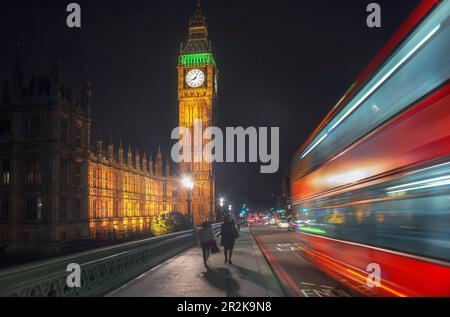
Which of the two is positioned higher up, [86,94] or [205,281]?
[86,94]

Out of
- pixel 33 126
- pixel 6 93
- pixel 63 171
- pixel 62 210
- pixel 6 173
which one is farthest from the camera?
pixel 6 93

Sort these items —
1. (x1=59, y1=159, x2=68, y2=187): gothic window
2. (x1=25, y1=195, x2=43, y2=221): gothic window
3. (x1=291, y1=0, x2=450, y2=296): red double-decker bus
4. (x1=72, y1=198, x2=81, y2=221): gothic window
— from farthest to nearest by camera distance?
(x1=72, y1=198, x2=81, y2=221): gothic window → (x1=59, y1=159, x2=68, y2=187): gothic window → (x1=25, y1=195, x2=43, y2=221): gothic window → (x1=291, y1=0, x2=450, y2=296): red double-decker bus

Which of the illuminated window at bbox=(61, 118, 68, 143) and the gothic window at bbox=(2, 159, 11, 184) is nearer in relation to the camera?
the gothic window at bbox=(2, 159, 11, 184)

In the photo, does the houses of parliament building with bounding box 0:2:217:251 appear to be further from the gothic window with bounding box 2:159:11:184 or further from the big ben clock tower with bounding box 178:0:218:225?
the big ben clock tower with bounding box 178:0:218:225

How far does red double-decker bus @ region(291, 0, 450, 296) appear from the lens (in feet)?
20.8

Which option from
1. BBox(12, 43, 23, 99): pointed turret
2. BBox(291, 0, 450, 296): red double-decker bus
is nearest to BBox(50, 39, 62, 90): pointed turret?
BBox(12, 43, 23, 99): pointed turret

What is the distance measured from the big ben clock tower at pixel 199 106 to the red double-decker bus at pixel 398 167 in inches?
3633

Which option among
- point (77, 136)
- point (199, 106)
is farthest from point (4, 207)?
point (199, 106)

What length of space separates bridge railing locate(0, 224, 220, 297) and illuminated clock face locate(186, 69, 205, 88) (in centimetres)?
8986

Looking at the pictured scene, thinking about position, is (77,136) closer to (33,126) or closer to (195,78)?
(33,126)

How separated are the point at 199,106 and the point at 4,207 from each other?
202ft

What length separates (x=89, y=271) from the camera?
10.8 metres

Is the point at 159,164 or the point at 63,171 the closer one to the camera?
the point at 63,171
